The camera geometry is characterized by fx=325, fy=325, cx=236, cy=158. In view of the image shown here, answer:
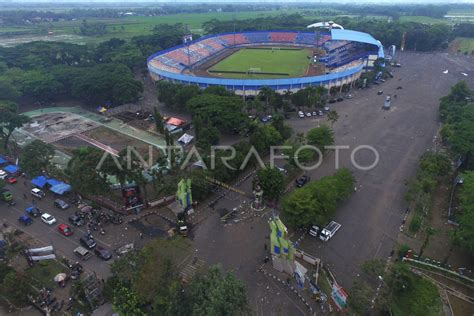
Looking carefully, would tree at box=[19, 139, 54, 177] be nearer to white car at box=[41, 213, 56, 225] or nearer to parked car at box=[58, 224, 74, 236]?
white car at box=[41, 213, 56, 225]

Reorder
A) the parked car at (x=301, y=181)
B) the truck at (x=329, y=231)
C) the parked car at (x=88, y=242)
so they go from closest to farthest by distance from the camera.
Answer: the parked car at (x=88, y=242) → the truck at (x=329, y=231) → the parked car at (x=301, y=181)

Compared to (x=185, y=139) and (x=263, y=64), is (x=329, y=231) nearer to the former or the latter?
(x=185, y=139)

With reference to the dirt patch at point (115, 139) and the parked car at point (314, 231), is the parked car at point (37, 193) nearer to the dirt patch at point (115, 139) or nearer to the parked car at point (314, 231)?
the dirt patch at point (115, 139)

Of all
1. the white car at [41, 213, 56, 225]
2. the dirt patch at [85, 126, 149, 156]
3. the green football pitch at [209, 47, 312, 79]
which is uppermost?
the green football pitch at [209, 47, 312, 79]

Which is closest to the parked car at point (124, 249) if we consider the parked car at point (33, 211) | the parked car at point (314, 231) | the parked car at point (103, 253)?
the parked car at point (103, 253)

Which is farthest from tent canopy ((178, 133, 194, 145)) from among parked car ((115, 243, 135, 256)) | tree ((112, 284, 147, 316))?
tree ((112, 284, 147, 316))

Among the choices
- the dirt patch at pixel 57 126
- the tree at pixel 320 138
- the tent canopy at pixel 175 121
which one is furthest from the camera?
the tent canopy at pixel 175 121

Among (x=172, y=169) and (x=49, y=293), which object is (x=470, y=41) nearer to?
(x=172, y=169)
